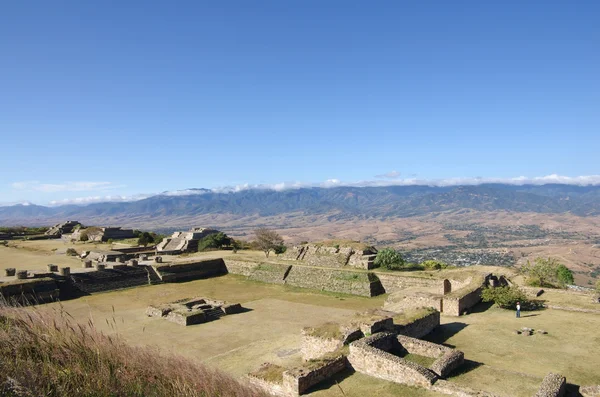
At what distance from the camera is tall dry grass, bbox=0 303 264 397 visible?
3.41 meters

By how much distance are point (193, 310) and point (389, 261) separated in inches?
671

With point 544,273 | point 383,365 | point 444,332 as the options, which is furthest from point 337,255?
point 383,365

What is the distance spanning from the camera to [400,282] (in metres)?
29.5

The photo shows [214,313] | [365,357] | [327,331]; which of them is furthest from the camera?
[214,313]

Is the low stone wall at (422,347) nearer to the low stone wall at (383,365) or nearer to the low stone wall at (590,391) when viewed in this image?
the low stone wall at (383,365)

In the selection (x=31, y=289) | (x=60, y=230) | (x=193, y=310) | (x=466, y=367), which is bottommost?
(x=193, y=310)

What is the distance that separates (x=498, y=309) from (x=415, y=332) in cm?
756

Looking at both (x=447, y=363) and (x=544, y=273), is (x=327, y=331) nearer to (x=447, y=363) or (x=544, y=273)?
(x=447, y=363)

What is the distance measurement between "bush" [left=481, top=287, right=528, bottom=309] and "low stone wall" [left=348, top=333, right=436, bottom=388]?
33.6ft

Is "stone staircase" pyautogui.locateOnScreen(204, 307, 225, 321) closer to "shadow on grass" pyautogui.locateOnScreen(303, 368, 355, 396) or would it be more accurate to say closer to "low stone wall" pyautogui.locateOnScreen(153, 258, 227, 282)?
"shadow on grass" pyautogui.locateOnScreen(303, 368, 355, 396)

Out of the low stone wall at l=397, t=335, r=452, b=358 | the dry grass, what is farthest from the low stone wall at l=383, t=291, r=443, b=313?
the dry grass

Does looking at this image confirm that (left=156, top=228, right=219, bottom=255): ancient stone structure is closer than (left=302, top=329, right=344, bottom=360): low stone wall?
No

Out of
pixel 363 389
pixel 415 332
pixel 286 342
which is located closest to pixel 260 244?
pixel 286 342

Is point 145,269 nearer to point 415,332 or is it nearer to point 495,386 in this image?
point 415,332
